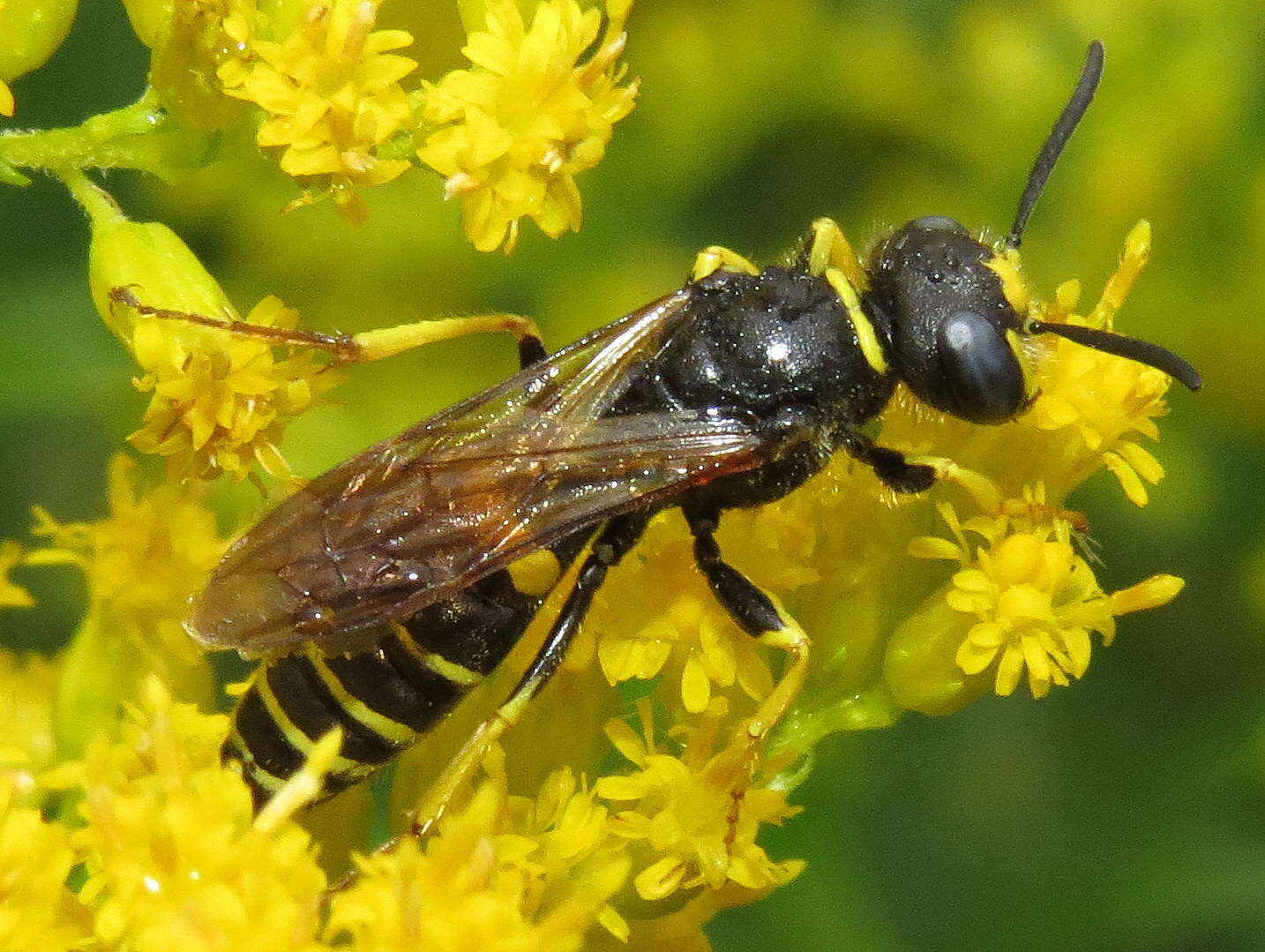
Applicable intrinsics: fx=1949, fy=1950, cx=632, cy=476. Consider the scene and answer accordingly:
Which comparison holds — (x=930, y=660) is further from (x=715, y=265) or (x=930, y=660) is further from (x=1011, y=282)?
(x=715, y=265)

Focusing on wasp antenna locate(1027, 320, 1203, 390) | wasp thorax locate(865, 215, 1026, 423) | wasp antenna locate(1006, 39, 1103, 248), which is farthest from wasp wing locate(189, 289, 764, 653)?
wasp antenna locate(1006, 39, 1103, 248)

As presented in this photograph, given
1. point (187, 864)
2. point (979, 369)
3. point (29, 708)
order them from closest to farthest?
point (187, 864) < point (979, 369) < point (29, 708)

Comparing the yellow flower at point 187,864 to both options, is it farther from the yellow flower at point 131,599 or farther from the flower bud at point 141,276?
the yellow flower at point 131,599

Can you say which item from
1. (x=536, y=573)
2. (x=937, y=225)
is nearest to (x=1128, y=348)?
(x=937, y=225)

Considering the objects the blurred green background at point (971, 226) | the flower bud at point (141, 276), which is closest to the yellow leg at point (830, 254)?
the flower bud at point (141, 276)

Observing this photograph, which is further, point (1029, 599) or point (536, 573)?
point (536, 573)

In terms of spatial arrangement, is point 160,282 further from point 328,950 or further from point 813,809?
point 813,809

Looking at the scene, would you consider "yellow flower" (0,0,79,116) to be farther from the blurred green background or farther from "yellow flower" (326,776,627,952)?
the blurred green background
